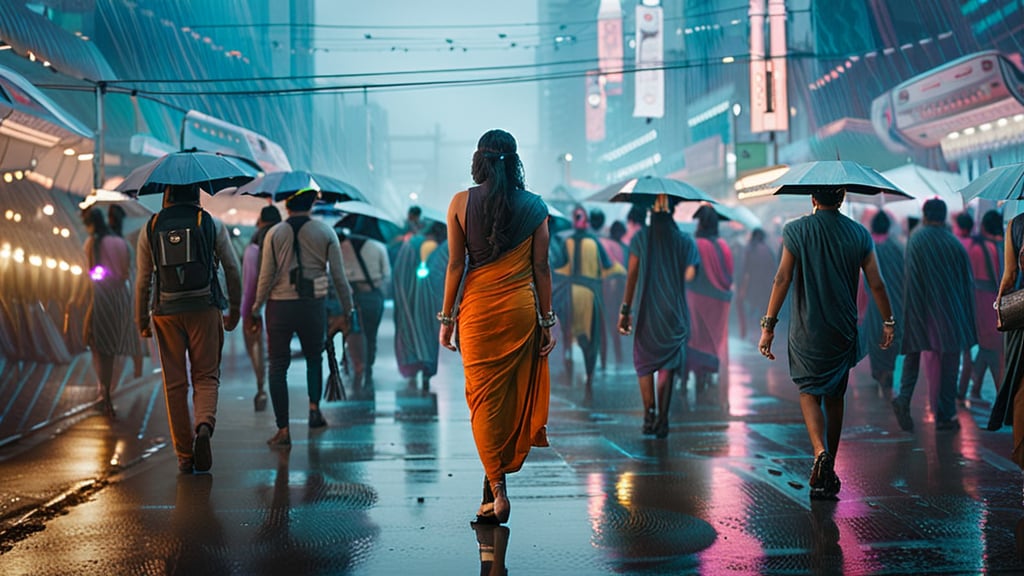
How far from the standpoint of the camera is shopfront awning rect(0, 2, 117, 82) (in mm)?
11484

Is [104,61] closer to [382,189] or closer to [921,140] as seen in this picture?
[921,140]

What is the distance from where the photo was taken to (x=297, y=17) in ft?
72.9

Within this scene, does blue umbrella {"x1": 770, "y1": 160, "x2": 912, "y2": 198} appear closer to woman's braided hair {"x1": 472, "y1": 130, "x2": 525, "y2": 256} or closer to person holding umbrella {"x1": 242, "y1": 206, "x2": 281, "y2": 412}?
woman's braided hair {"x1": 472, "y1": 130, "x2": 525, "y2": 256}

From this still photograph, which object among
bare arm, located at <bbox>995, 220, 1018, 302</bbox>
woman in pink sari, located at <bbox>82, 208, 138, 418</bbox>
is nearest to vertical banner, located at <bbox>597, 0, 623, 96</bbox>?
woman in pink sari, located at <bbox>82, 208, 138, 418</bbox>

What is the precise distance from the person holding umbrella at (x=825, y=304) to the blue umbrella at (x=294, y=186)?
390 centimetres

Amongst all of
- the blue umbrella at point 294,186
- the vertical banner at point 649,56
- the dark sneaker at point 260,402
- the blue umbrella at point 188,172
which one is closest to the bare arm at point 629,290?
the blue umbrella at point 294,186

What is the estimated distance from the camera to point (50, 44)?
13641 mm

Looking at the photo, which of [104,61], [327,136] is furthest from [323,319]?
Result: [327,136]

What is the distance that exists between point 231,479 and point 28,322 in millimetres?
6461

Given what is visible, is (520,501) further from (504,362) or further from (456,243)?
(456,243)

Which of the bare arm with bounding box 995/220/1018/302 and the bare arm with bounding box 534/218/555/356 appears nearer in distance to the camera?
the bare arm with bounding box 534/218/555/356

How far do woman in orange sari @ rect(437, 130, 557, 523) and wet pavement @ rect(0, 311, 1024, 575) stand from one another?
1.52 feet

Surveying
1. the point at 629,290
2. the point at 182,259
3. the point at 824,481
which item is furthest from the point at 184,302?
the point at 824,481

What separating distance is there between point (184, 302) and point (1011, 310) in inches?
189
